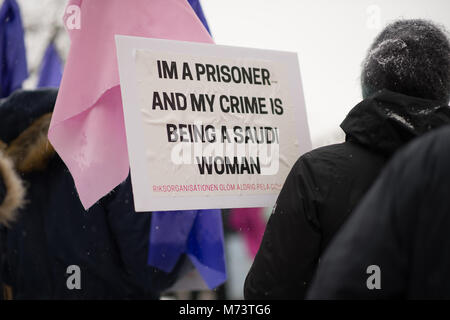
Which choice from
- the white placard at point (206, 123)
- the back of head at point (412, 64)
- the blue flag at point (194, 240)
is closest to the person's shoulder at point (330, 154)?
the back of head at point (412, 64)

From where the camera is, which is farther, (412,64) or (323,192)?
(412,64)

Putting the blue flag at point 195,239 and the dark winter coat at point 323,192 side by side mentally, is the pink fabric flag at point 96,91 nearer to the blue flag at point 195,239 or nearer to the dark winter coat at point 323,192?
the blue flag at point 195,239

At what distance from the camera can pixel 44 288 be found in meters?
2.61

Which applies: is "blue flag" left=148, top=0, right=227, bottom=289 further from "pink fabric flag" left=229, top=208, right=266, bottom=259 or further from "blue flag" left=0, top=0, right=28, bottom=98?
"blue flag" left=0, top=0, right=28, bottom=98

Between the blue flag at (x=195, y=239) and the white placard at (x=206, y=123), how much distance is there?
0.58 metres

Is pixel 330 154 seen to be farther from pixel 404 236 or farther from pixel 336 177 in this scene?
pixel 404 236

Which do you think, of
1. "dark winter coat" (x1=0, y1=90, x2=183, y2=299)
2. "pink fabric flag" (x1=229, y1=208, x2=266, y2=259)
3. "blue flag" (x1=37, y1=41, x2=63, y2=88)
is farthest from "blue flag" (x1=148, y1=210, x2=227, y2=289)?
"blue flag" (x1=37, y1=41, x2=63, y2=88)

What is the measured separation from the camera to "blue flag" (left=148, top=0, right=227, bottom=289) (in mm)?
2531

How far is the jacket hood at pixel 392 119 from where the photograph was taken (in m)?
1.47

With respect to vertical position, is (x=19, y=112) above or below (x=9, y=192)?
above

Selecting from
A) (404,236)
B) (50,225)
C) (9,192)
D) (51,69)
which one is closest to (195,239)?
(50,225)

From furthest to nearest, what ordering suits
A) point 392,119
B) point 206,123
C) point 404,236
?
point 206,123
point 392,119
point 404,236

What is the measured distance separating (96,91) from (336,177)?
0.91 meters

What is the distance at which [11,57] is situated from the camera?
2879mm
